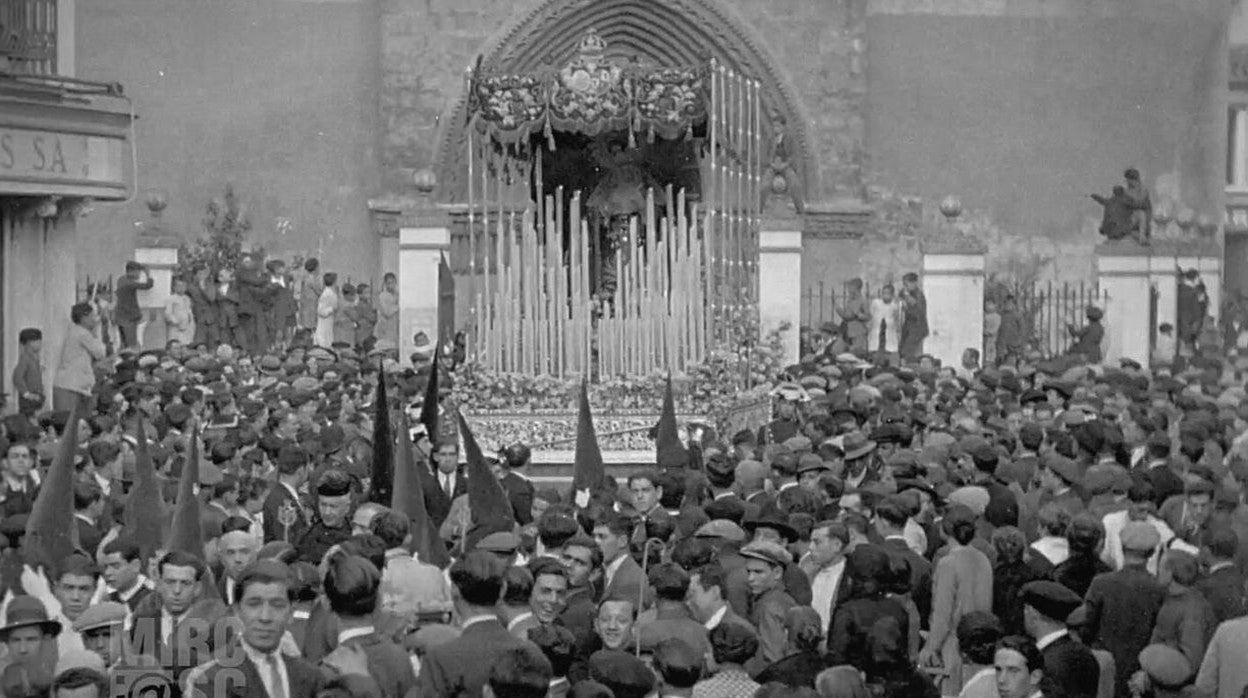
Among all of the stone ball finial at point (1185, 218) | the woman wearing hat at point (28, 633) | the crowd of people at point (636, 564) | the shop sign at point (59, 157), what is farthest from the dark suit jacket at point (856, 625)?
the stone ball finial at point (1185, 218)

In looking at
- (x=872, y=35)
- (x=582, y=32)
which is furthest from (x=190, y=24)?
(x=872, y=35)

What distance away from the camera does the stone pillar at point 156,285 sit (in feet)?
100

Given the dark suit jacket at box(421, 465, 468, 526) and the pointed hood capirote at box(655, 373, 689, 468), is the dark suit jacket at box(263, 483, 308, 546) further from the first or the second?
the pointed hood capirote at box(655, 373, 689, 468)

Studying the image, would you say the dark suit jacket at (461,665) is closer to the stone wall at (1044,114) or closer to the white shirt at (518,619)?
the white shirt at (518,619)

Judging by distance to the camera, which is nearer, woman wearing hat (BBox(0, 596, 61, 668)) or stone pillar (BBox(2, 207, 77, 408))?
→ woman wearing hat (BBox(0, 596, 61, 668))

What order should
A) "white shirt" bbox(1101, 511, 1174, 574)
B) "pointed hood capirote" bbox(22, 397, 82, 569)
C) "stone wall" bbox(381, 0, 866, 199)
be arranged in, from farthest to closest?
"stone wall" bbox(381, 0, 866, 199)
"white shirt" bbox(1101, 511, 1174, 574)
"pointed hood capirote" bbox(22, 397, 82, 569)

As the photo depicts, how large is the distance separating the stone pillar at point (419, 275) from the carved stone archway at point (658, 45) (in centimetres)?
725

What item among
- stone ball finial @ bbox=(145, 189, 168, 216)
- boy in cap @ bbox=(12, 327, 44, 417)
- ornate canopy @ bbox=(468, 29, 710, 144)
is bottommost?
boy in cap @ bbox=(12, 327, 44, 417)

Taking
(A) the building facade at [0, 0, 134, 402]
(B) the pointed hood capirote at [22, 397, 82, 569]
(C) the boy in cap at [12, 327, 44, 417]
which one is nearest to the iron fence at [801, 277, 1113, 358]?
(A) the building facade at [0, 0, 134, 402]

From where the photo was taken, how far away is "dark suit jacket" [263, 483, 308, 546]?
46.6ft

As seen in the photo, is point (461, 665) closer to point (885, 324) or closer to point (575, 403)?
point (575, 403)

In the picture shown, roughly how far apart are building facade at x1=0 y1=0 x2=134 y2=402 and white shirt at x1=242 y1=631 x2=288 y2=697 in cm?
1049

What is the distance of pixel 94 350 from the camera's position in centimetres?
2088

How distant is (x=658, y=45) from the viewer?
118 feet
